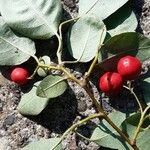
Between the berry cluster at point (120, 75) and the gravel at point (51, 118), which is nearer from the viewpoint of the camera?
the berry cluster at point (120, 75)

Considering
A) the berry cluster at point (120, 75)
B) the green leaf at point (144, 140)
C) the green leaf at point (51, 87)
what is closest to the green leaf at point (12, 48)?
the green leaf at point (51, 87)

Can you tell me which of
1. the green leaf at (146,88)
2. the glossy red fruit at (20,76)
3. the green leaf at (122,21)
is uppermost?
the green leaf at (122,21)

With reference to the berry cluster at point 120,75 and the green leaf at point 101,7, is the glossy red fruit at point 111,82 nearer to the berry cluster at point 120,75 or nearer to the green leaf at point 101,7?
the berry cluster at point 120,75

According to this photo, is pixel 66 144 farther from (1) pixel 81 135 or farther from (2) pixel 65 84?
(2) pixel 65 84

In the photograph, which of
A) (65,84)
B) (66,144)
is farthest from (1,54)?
(66,144)

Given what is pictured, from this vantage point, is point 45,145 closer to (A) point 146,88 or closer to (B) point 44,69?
(B) point 44,69

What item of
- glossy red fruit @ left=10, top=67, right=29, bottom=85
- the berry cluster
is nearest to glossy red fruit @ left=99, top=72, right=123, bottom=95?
the berry cluster
